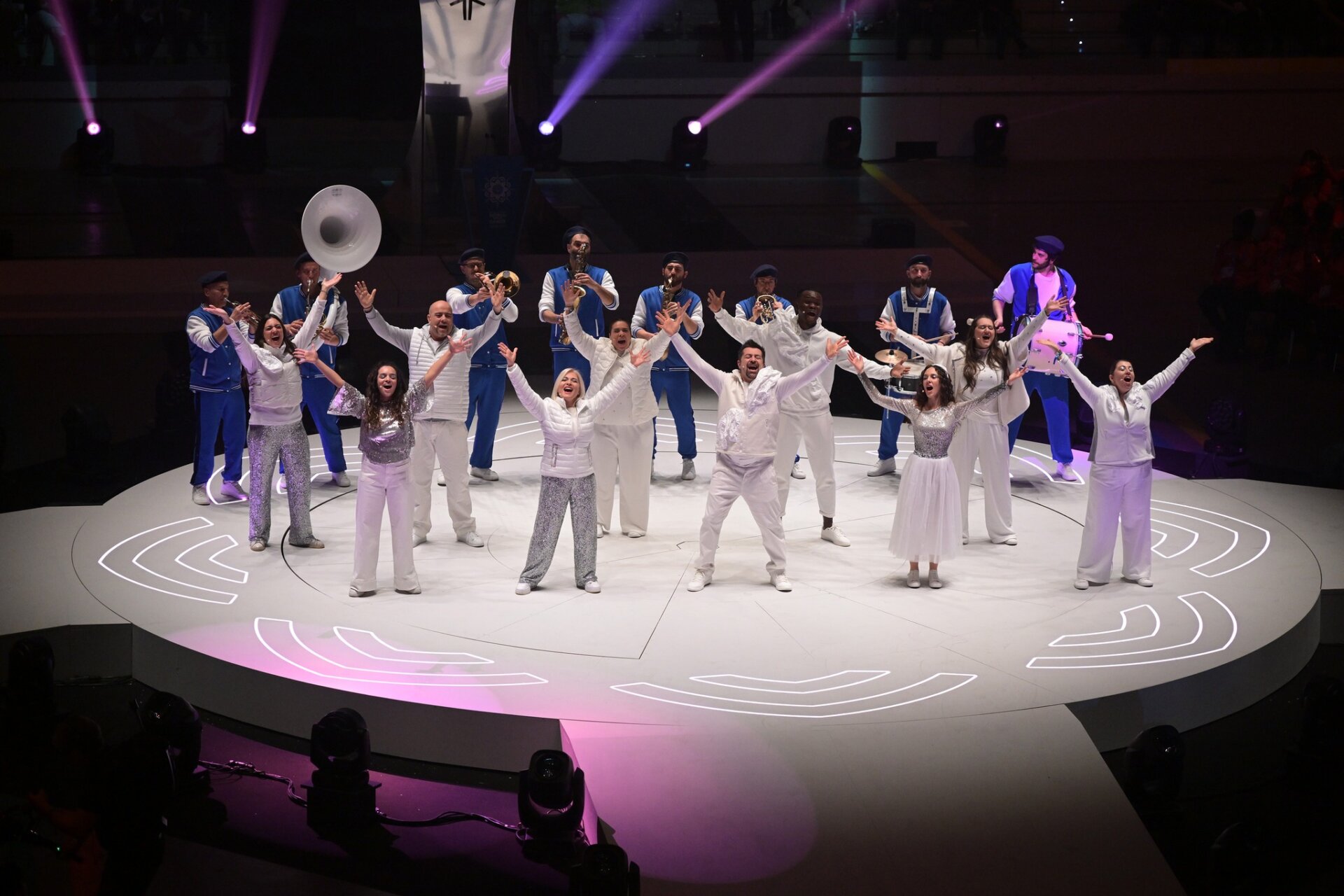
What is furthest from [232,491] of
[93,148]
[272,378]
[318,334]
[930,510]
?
[93,148]

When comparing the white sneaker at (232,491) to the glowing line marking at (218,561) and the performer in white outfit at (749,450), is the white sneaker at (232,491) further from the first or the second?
the performer in white outfit at (749,450)

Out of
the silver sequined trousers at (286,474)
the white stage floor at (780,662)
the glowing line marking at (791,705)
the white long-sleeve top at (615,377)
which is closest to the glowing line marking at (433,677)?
the white stage floor at (780,662)

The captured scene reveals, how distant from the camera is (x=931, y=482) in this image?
6605 mm

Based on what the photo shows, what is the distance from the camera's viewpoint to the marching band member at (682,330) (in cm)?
781

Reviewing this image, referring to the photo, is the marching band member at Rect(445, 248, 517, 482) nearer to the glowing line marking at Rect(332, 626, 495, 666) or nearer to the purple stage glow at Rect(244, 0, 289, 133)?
the glowing line marking at Rect(332, 626, 495, 666)

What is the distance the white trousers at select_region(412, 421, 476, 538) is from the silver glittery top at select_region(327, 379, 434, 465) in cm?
68

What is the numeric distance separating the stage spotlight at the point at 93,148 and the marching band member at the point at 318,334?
20.2 feet

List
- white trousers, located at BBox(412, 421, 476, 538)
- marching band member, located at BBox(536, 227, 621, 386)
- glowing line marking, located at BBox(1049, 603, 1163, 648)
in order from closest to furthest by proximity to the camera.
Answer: glowing line marking, located at BBox(1049, 603, 1163, 648)
white trousers, located at BBox(412, 421, 476, 538)
marching band member, located at BBox(536, 227, 621, 386)

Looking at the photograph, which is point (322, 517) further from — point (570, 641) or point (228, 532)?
point (570, 641)

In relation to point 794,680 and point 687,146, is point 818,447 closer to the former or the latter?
point 794,680

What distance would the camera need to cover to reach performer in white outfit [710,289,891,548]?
25.0 ft

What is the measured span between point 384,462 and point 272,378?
1.12 metres

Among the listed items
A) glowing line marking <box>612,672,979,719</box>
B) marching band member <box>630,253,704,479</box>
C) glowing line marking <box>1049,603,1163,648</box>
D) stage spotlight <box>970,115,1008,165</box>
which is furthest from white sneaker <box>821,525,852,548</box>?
stage spotlight <box>970,115,1008,165</box>

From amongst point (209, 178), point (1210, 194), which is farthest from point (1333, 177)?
point (209, 178)
